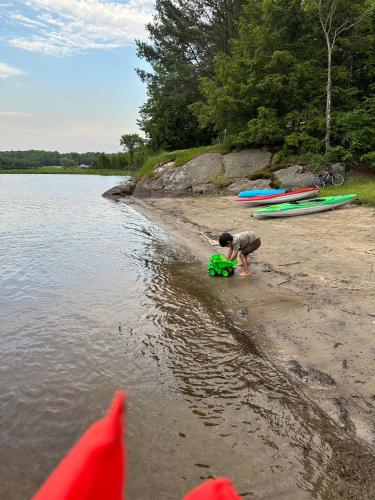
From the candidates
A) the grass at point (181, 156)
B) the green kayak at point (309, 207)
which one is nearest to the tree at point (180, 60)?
the grass at point (181, 156)

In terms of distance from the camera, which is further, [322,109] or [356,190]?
[322,109]

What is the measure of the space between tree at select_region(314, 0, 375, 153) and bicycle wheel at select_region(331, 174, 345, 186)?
6.09ft

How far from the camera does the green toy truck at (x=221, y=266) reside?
9.52 meters

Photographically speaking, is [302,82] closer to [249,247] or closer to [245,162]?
[245,162]

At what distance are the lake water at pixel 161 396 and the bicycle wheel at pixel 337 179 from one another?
45.8 ft

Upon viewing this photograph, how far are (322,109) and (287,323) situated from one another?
21.0 m

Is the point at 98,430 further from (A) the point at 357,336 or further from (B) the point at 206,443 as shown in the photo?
(A) the point at 357,336

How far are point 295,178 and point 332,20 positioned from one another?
9.07 m

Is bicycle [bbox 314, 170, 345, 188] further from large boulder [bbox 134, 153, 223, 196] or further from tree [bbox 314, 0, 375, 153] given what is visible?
large boulder [bbox 134, 153, 223, 196]

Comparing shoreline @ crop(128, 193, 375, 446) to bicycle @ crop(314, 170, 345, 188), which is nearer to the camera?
shoreline @ crop(128, 193, 375, 446)

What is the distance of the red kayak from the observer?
18719 millimetres

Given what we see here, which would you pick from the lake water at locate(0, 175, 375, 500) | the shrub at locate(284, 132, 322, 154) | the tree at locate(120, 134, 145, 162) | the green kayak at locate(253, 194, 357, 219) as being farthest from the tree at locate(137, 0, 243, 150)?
the tree at locate(120, 134, 145, 162)

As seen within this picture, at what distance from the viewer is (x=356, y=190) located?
60.3ft

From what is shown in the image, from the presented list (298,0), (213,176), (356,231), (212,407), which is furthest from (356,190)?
(212,407)
